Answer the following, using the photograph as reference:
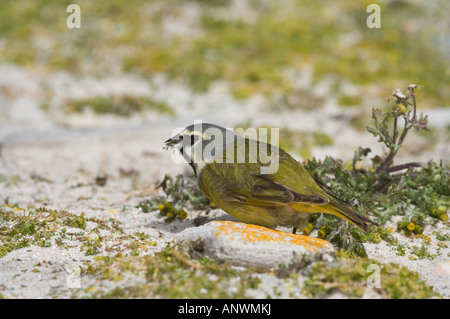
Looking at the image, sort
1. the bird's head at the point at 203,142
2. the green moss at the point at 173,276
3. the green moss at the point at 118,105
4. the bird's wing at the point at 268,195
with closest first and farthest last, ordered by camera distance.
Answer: the green moss at the point at 173,276 < the bird's wing at the point at 268,195 < the bird's head at the point at 203,142 < the green moss at the point at 118,105

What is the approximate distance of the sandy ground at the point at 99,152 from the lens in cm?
507

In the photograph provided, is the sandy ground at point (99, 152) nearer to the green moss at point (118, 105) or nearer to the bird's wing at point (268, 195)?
the green moss at point (118, 105)

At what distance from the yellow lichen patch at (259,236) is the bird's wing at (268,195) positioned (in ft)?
0.96

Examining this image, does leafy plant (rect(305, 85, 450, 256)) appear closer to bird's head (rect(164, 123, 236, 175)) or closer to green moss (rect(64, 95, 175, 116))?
bird's head (rect(164, 123, 236, 175))

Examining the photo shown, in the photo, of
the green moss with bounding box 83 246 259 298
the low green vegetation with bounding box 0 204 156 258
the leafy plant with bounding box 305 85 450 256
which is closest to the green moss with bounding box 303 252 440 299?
the green moss with bounding box 83 246 259 298

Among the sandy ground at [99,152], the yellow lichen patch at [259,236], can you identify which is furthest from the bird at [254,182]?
the sandy ground at [99,152]

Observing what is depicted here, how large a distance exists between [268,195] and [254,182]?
24 cm

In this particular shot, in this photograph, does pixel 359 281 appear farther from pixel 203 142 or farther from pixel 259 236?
pixel 203 142

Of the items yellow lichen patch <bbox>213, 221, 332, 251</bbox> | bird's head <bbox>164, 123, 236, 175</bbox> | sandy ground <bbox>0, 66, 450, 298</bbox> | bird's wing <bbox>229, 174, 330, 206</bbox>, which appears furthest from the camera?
bird's head <bbox>164, 123, 236, 175</bbox>

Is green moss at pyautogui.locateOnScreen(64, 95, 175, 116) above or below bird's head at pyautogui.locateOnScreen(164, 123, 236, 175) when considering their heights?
above

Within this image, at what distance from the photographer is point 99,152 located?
32.4 ft

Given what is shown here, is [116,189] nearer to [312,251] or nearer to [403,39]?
[312,251]

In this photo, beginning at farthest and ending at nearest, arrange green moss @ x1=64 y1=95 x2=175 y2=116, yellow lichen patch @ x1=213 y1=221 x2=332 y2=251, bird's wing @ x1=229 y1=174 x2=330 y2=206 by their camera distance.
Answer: green moss @ x1=64 y1=95 x2=175 y2=116 → bird's wing @ x1=229 y1=174 x2=330 y2=206 → yellow lichen patch @ x1=213 y1=221 x2=332 y2=251

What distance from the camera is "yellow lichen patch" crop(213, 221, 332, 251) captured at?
4652 millimetres
